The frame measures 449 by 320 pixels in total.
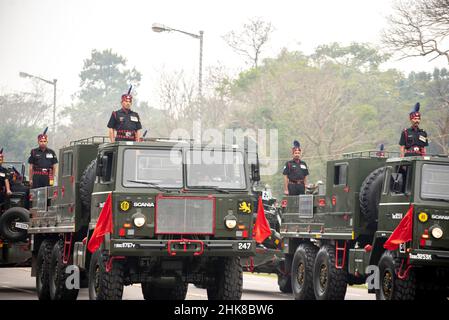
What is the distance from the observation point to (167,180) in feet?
58.8

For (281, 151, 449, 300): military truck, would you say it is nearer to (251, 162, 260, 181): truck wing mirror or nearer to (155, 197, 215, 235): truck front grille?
(251, 162, 260, 181): truck wing mirror

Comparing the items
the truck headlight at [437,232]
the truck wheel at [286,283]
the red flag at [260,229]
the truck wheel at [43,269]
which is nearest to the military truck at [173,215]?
the red flag at [260,229]

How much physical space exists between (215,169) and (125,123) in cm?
→ 326

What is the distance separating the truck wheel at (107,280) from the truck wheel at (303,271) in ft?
19.2

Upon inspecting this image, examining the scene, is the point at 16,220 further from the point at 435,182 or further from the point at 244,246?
the point at 435,182

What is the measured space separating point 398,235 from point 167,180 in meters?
3.79

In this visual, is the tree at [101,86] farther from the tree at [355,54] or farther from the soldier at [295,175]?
the soldier at [295,175]

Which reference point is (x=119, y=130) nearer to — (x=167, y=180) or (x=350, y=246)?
(x=167, y=180)

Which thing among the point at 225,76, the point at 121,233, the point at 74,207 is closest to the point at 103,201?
the point at 121,233

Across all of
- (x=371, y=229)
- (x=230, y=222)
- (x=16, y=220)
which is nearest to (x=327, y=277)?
(x=371, y=229)

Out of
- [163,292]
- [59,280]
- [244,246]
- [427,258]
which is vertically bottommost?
[163,292]

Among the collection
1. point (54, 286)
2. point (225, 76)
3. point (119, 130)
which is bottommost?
point (54, 286)

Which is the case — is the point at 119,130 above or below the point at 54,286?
above

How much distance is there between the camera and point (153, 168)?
17.9 meters
